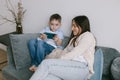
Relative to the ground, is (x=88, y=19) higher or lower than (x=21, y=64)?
higher

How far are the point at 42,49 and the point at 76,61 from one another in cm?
50

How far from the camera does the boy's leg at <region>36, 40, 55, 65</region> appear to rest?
226 centimetres

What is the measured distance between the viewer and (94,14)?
2.23m

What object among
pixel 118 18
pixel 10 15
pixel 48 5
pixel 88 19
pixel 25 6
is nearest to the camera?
pixel 118 18

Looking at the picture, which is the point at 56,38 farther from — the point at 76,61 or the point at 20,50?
the point at 76,61

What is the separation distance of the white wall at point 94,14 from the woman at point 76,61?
0.17 meters

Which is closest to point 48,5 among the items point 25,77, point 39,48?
point 39,48

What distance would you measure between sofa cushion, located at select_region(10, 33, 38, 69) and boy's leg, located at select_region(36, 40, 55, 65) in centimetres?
15

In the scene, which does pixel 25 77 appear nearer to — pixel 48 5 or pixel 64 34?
pixel 64 34

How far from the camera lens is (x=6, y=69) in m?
2.27

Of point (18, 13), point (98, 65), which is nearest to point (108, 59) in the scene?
point (98, 65)

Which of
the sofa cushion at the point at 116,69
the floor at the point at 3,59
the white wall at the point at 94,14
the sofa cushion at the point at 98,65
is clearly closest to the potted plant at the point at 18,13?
the white wall at the point at 94,14

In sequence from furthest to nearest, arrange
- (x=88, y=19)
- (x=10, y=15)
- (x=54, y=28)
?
(x=10, y=15) → (x=54, y=28) → (x=88, y=19)

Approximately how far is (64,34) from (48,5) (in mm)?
454
